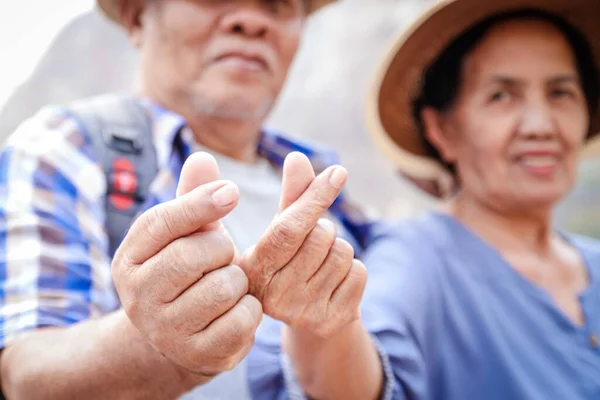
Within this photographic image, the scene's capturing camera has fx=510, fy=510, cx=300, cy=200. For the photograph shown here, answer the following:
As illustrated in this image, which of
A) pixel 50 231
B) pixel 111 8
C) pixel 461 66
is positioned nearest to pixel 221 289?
pixel 50 231

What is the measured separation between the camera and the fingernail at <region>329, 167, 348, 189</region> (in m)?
0.49

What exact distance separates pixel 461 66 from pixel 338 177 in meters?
0.81

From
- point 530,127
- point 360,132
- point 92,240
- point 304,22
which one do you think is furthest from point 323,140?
point 92,240

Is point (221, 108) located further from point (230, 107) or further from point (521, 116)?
point (521, 116)

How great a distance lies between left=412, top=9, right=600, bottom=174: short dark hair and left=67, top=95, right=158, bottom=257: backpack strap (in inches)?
27.7

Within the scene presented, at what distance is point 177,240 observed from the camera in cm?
44

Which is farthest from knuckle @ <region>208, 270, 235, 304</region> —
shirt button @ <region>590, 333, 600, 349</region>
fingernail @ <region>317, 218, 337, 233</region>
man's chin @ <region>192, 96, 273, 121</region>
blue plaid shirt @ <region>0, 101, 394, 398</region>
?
shirt button @ <region>590, 333, 600, 349</region>

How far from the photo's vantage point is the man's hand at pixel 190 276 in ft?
1.42

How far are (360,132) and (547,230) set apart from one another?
3936 mm

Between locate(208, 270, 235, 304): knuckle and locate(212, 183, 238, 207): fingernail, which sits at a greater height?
locate(212, 183, 238, 207): fingernail

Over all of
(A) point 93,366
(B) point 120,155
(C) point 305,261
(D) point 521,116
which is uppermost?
(D) point 521,116

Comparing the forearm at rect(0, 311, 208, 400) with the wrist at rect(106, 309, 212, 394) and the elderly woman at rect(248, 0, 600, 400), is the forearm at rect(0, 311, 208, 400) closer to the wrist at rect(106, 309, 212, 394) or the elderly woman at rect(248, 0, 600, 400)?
the wrist at rect(106, 309, 212, 394)

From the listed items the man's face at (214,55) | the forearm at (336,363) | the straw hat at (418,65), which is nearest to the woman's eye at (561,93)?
the straw hat at (418,65)

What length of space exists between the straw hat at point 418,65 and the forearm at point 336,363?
0.78 m
